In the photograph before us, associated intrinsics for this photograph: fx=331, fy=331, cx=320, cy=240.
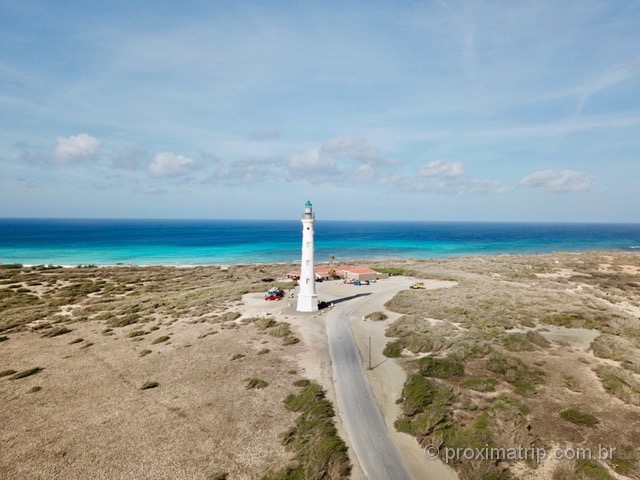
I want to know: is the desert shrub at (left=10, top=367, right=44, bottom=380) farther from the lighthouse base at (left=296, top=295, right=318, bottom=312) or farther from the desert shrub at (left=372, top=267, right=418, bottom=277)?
the desert shrub at (left=372, top=267, right=418, bottom=277)

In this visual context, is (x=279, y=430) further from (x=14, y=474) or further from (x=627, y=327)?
(x=627, y=327)

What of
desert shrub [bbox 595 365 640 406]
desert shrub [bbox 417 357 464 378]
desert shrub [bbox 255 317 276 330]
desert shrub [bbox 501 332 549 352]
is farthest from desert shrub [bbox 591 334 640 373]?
desert shrub [bbox 255 317 276 330]

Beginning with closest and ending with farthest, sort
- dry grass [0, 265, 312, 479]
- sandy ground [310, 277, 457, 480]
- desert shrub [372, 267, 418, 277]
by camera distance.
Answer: sandy ground [310, 277, 457, 480] → dry grass [0, 265, 312, 479] → desert shrub [372, 267, 418, 277]

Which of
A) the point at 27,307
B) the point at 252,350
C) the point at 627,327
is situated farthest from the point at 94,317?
the point at 627,327

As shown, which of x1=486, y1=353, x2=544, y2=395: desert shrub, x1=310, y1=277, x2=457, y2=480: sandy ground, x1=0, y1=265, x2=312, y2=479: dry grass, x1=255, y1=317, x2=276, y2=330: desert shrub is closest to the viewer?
x1=310, y1=277, x2=457, y2=480: sandy ground

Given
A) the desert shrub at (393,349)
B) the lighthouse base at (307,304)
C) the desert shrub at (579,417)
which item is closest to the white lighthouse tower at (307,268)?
the lighthouse base at (307,304)

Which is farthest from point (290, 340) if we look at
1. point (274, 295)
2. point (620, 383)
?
point (620, 383)

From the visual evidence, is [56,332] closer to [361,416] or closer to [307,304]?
[307,304]
